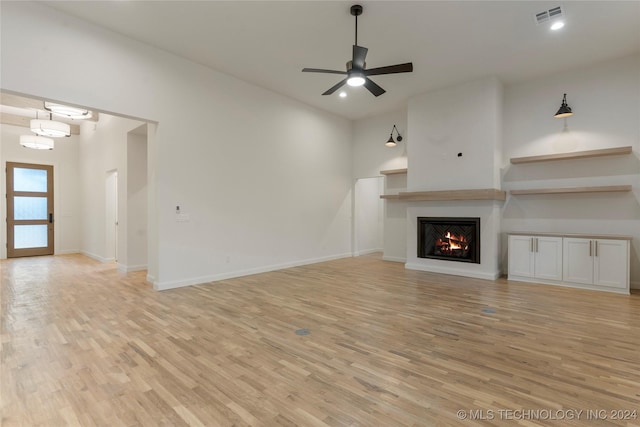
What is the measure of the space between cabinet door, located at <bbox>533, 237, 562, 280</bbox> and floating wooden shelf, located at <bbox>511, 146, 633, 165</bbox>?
1463 millimetres

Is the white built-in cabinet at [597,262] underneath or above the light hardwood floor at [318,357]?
above

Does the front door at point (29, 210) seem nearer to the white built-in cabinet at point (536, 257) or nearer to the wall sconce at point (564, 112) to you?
the white built-in cabinet at point (536, 257)

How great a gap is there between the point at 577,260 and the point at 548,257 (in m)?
0.38

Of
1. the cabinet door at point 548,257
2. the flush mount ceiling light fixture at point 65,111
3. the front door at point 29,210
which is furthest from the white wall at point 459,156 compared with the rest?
the front door at point 29,210

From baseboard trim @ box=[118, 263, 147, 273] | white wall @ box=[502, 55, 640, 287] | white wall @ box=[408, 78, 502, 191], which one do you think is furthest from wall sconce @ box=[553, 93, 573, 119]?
baseboard trim @ box=[118, 263, 147, 273]

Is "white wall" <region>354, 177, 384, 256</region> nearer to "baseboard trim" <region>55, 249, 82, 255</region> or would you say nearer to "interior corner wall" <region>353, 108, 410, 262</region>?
"interior corner wall" <region>353, 108, 410, 262</region>

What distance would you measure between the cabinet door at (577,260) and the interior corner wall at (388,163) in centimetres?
324

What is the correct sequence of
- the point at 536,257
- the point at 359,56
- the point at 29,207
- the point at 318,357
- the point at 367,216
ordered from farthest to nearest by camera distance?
1. the point at 367,216
2. the point at 29,207
3. the point at 536,257
4. the point at 359,56
5. the point at 318,357

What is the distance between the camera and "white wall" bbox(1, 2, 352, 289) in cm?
384

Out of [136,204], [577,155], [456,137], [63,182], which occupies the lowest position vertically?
[136,204]

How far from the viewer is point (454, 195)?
5902mm

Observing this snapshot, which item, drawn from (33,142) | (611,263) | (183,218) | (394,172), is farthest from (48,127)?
(611,263)

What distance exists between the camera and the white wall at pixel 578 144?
5.02 m

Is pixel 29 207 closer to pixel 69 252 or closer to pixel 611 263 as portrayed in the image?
pixel 69 252
